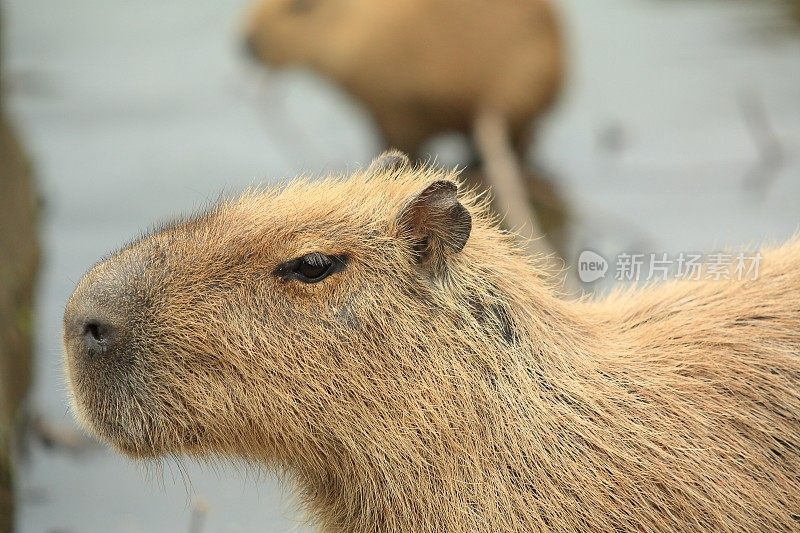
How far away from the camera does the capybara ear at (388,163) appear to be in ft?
8.43

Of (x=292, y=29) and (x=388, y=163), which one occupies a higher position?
(x=292, y=29)

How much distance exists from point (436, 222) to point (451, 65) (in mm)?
3970

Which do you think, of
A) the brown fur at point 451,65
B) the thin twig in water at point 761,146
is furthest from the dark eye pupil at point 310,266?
the thin twig in water at point 761,146

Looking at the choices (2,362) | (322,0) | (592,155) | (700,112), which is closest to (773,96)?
(700,112)

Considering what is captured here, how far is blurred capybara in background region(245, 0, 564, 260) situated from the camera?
611 cm

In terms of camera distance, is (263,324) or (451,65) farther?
(451,65)

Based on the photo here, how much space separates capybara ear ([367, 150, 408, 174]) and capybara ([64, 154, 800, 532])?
78mm

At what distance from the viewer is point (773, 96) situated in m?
7.27

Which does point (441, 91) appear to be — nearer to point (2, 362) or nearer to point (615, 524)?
point (2, 362)

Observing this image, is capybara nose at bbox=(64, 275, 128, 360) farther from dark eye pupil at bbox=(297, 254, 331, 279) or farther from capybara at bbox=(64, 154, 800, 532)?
dark eye pupil at bbox=(297, 254, 331, 279)

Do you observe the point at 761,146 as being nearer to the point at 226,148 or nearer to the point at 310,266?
the point at 226,148

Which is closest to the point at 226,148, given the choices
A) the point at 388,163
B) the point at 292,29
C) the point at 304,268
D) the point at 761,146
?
the point at 292,29

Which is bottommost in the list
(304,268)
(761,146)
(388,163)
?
(304,268)

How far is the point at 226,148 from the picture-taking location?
23.1 feet
